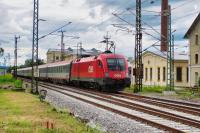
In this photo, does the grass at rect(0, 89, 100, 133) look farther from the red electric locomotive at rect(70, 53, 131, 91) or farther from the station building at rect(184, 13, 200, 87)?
the station building at rect(184, 13, 200, 87)

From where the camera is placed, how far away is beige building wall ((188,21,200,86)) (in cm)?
5638

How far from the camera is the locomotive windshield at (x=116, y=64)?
116 feet

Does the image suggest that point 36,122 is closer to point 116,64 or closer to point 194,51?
point 116,64

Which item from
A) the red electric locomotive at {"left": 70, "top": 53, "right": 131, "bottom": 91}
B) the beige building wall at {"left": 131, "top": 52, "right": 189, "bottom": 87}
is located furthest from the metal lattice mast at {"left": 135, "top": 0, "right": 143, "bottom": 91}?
the beige building wall at {"left": 131, "top": 52, "right": 189, "bottom": 87}

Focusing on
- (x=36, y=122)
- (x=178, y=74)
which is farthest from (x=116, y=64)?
(x=178, y=74)

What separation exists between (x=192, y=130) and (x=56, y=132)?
4.27 meters

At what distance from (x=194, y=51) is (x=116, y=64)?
24460mm

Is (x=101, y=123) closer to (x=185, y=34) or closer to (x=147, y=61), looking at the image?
(x=185, y=34)

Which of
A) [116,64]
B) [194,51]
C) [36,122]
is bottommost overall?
[36,122]

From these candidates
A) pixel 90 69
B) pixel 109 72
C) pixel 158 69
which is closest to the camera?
pixel 109 72

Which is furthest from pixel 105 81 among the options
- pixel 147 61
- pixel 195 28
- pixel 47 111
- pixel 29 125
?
pixel 147 61

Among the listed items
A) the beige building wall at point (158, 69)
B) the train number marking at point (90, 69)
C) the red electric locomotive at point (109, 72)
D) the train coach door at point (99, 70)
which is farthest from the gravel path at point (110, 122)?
the beige building wall at point (158, 69)

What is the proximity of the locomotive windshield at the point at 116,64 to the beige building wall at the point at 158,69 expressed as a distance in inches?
1036

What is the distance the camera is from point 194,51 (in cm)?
5781
